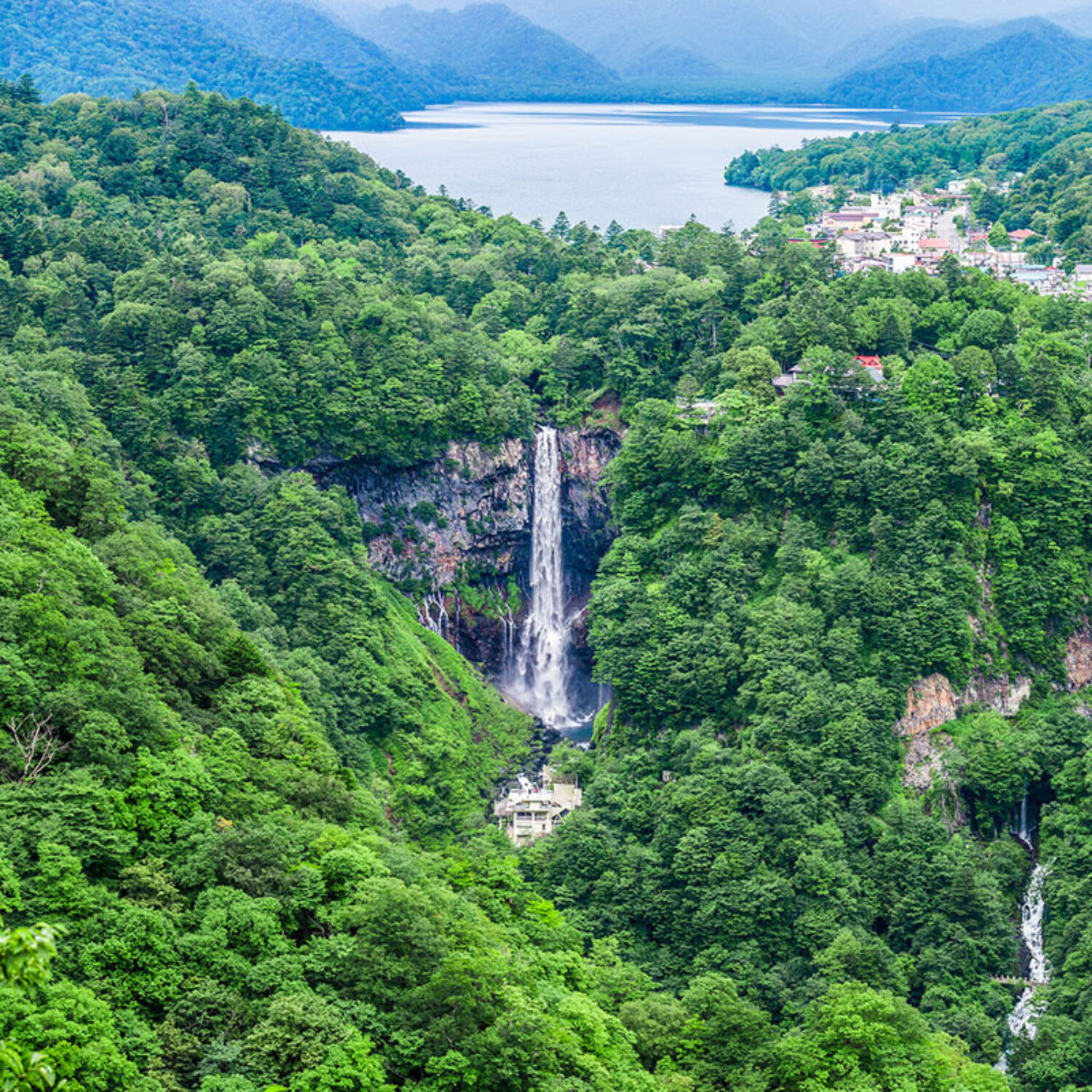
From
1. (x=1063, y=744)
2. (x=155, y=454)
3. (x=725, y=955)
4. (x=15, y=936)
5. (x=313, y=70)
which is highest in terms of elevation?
(x=313, y=70)

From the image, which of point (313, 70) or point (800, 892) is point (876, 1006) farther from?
point (313, 70)

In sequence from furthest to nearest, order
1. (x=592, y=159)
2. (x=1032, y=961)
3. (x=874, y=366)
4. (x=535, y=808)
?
(x=592, y=159)
(x=874, y=366)
(x=535, y=808)
(x=1032, y=961)

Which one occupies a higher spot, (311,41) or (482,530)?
(311,41)

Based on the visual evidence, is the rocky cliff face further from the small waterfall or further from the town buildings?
the town buildings

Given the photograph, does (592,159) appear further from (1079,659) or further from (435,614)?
(1079,659)

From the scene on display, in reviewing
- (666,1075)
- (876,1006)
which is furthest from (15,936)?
(876,1006)

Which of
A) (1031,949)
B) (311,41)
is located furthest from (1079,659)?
(311,41)
